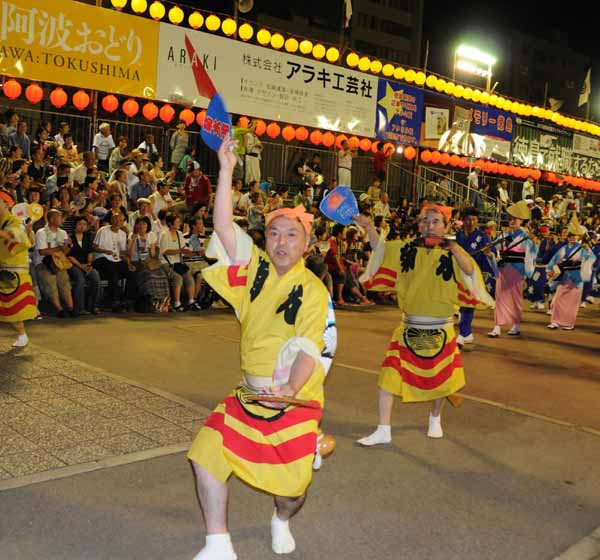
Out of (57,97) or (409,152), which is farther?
(409,152)

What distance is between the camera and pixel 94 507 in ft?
13.2

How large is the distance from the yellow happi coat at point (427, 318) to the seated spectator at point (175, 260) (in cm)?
674

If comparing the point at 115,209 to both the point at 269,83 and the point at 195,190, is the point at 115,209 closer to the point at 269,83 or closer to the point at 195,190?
the point at 195,190

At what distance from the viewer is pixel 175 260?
12.0 meters

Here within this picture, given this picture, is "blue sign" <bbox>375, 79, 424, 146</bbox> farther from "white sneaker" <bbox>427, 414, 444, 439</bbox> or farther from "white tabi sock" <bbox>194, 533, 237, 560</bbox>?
"white tabi sock" <bbox>194, 533, 237, 560</bbox>

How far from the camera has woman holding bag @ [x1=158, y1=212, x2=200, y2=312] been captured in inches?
465

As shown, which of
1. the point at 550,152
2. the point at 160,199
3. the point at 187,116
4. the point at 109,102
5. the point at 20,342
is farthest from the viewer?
the point at 550,152

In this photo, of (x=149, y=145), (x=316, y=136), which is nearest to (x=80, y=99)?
(x=149, y=145)

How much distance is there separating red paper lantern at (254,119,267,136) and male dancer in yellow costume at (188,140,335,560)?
13.0 metres

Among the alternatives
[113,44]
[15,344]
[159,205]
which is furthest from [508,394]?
[113,44]

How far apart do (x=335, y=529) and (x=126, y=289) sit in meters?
8.08

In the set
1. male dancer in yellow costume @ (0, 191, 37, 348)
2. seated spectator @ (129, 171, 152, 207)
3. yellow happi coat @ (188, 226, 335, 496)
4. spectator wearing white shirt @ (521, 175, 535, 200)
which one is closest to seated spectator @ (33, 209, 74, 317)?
male dancer in yellow costume @ (0, 191, 37, 348)

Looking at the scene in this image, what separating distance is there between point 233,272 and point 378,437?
2.49m

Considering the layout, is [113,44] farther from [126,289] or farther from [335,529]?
[335,529]
